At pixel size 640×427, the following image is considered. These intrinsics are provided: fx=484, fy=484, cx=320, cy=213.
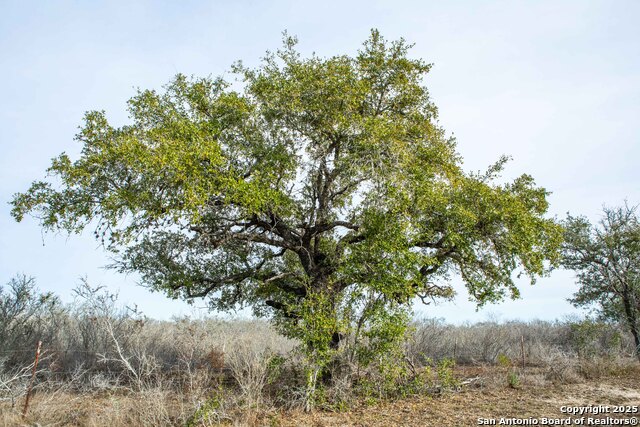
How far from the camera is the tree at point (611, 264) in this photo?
77.5 feet

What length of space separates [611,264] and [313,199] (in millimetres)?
17667

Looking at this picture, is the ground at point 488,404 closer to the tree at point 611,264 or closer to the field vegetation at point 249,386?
the field vegetation at point 249,386

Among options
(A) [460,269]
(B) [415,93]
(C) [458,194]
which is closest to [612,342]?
(A) [460,269]

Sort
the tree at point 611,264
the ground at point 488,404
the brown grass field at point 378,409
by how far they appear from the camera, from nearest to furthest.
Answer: the brown grass field at point 378,409, the ground at point 488,404, the tree at point 611,264

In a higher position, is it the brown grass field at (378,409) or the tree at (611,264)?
the tree at (611,264)

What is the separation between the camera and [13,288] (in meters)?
17.1

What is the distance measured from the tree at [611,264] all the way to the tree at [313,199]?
11897mm

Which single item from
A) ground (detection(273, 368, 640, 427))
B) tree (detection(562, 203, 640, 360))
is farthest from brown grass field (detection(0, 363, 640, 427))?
tree (detection(562, 203, 640, 360))

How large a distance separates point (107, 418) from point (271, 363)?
3.85 meters

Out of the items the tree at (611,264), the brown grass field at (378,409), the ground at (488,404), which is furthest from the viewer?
the tree at (611,264)

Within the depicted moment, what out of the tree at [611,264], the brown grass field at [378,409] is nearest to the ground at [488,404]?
the brown grass field at [378,409]

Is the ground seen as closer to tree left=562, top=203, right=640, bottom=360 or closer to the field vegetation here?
the field vegetation

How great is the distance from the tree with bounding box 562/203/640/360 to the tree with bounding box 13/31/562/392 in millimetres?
11897

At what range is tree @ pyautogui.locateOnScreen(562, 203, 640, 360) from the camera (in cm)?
2361
